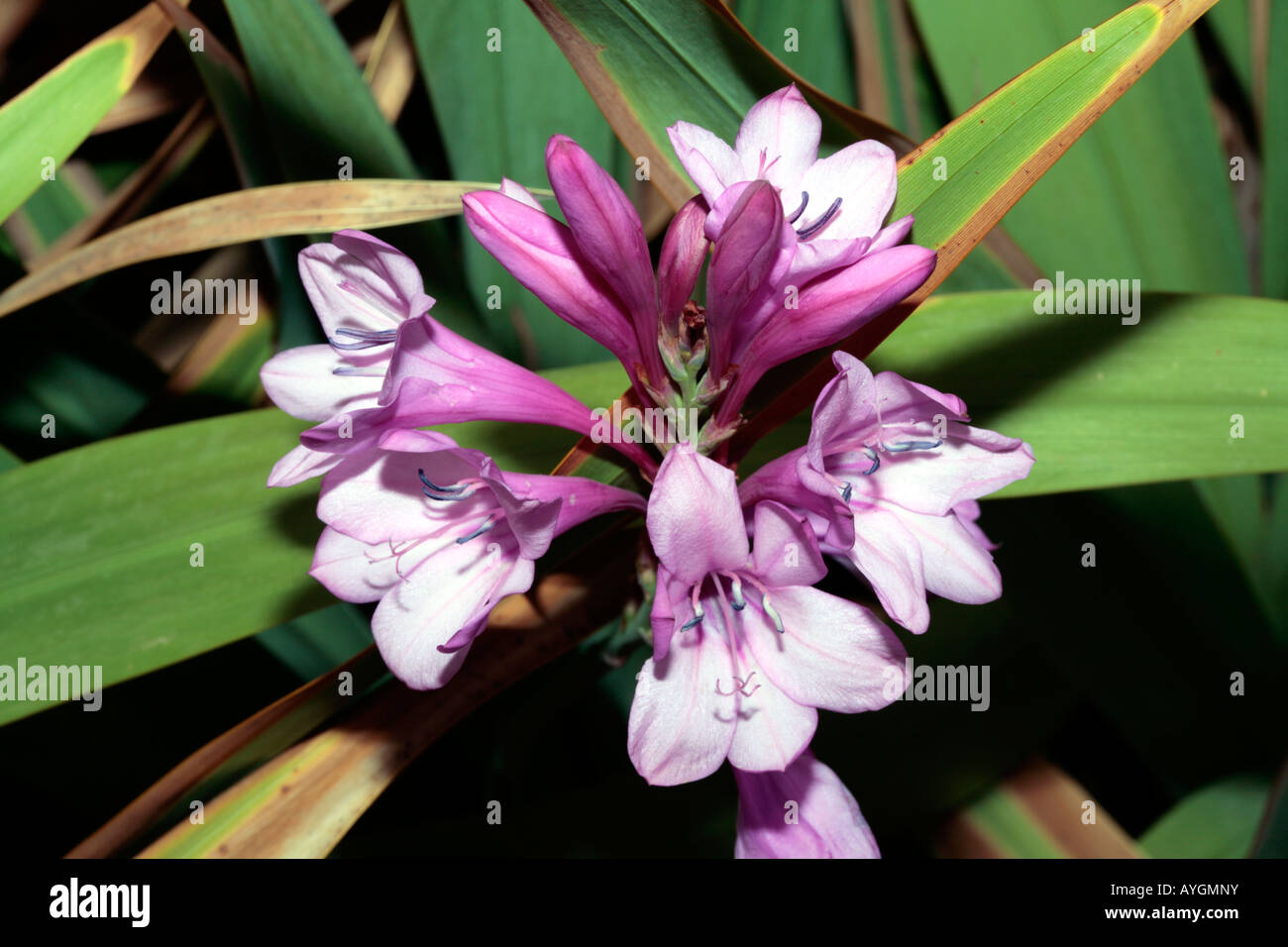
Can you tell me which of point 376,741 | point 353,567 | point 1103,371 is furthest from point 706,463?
point 1103,371

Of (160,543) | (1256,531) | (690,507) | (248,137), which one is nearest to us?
(690,507)

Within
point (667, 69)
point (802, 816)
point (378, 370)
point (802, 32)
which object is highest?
point (802, 32)

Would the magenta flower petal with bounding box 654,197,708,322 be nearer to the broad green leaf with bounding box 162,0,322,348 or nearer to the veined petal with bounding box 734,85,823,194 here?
the veined petal with bounding box 734,85,823,194

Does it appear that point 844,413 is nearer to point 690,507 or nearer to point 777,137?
point 690,507

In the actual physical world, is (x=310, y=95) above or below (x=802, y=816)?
above

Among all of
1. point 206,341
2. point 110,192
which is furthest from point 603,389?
point 110,192

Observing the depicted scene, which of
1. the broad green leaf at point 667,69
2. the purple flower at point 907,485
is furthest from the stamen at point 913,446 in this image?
the broad green leaf at point 667,69

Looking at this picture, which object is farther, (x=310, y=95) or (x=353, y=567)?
(x=310, y=95)

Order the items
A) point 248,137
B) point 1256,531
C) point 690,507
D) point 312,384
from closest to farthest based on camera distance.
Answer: point 690,507 < point 312,384 < point 248,137 < point 1256,531

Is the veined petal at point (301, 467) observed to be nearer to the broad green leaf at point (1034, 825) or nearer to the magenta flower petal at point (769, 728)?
the magenta flower petal at point (769, 728)
